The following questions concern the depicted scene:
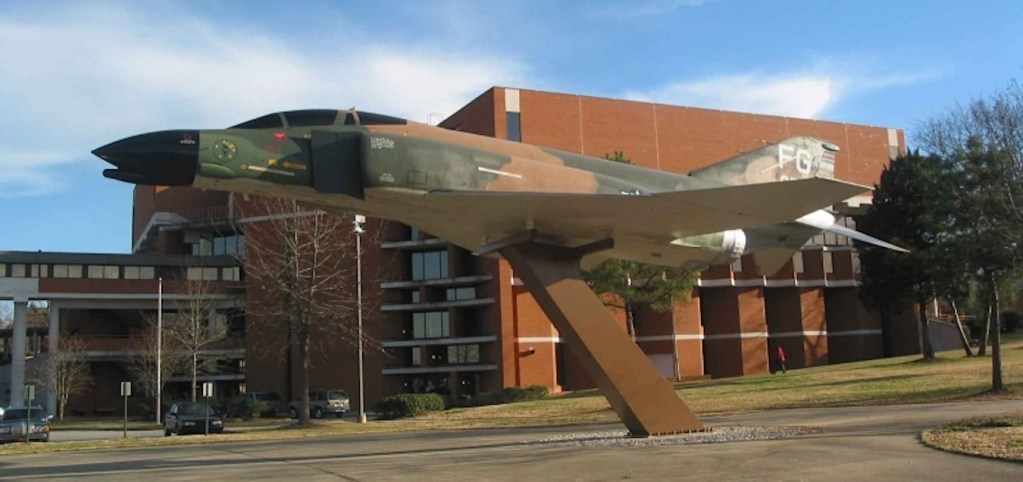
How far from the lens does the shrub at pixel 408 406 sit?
4253 cm

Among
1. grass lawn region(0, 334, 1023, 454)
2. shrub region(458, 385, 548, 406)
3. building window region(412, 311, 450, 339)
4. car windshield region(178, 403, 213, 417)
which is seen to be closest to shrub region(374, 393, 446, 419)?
shrub region(458, 385, 548, 406)

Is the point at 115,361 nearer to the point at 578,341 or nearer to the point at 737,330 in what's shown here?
→ the point at 737,330

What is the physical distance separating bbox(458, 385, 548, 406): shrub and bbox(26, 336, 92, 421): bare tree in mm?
27217

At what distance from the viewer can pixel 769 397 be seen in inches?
1172

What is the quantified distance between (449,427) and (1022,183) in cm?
1832

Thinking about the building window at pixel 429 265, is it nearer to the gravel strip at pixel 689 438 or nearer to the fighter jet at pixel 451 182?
the fighter jet at pixel 451 182

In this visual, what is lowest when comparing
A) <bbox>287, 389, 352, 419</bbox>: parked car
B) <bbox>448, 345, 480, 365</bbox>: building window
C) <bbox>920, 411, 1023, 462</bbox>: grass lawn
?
<bbox>287, 389, 352, 419</bbox>: parked car

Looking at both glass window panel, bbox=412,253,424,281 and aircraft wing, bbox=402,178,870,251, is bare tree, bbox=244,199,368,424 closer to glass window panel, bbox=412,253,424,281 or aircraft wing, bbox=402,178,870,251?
glass window panel, bbox=412,253,424,281

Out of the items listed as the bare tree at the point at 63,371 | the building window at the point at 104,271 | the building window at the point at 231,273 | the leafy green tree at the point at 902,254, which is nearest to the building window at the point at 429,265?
the building window at the point at 231,273

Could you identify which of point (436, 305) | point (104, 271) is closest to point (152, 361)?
point (104, 271)

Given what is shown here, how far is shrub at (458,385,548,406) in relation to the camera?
4619cm

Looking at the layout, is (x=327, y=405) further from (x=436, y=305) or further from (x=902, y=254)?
(x=902, y=254)

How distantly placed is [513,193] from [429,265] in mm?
42624

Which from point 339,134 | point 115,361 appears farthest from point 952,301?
point 115,361
